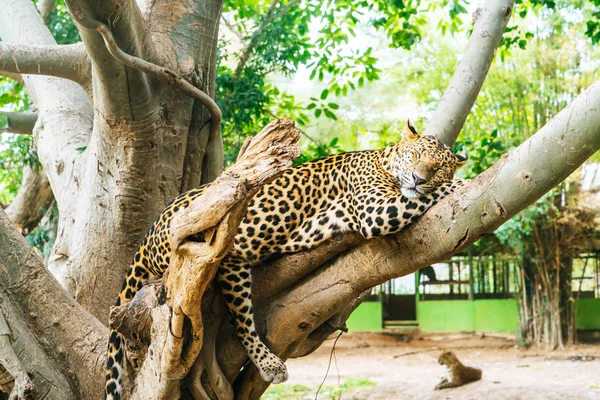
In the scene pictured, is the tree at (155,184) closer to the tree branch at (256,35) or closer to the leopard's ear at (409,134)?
the leopard's ear at (409,134)

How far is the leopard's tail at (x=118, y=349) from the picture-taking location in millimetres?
4359

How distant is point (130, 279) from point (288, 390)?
9.00 metres

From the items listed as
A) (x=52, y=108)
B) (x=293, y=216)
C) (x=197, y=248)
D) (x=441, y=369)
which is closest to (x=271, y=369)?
(x=293, y=216)

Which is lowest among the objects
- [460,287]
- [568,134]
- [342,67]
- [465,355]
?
[465,355]

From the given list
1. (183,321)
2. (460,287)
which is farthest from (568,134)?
(460,287)

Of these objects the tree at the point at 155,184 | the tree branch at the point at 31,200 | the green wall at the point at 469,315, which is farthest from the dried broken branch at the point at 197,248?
the green wall at the point at 469,315

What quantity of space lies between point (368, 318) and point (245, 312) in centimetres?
1701

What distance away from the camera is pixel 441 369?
15258mm

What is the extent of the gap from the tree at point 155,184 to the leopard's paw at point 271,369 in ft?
0.51

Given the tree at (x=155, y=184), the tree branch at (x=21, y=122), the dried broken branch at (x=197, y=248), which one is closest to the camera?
the dried broken branch at (x=197, y=248)

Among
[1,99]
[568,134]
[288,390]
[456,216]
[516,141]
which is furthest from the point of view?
[516,141]

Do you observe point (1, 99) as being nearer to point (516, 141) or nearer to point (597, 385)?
point (597, 385)

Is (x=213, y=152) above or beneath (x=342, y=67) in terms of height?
beneath

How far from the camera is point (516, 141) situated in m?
17.0
